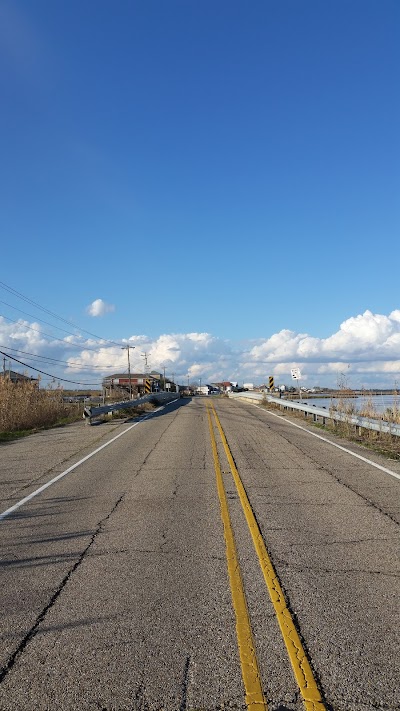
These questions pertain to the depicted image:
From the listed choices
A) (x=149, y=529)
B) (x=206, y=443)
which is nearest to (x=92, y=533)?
(x=149, y=529)

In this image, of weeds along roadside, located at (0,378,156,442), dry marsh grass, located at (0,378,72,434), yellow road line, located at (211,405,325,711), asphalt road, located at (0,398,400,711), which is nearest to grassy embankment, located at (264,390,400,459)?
asphalt road, located at (0,398,400,711)

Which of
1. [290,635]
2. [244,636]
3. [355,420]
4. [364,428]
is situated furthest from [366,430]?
[244,636]

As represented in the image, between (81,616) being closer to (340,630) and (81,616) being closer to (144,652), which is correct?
(144,652)

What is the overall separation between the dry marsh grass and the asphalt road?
45.1 feet

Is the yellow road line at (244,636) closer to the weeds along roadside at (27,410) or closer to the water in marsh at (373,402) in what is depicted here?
the water in marsh at (373,402)

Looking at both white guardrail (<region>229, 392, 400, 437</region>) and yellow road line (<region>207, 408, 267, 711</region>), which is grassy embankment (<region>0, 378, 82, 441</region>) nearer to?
white guardrail (<region>229, 392, 400, 437</region>)

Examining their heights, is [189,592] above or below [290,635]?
above

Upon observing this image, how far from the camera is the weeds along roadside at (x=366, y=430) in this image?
56.2 feet

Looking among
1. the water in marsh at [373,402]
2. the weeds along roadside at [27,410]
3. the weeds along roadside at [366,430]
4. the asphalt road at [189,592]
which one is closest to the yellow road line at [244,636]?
the asphalt road at [189,592]

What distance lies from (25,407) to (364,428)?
1477 centimetres

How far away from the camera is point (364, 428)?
2114 cm

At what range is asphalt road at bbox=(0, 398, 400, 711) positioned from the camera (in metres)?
3.87

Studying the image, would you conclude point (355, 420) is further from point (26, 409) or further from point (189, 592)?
point (189, 592)

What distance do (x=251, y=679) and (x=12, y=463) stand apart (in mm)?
11999
